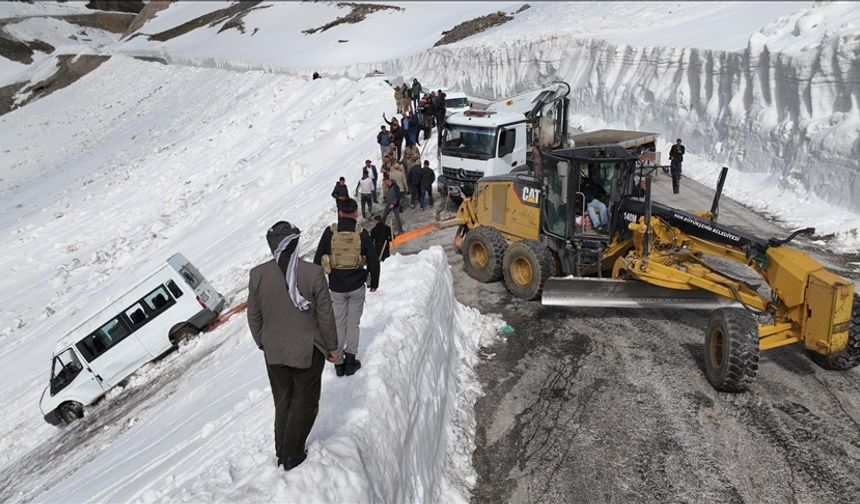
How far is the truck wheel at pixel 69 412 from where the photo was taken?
13484 millimetres

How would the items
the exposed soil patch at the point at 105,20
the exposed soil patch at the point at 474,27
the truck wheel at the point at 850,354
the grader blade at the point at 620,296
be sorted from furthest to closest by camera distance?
the exposed soil patch at the point at 105,20 → the exposed soil patch at the point at 474,27 → the grader blade at the point at 620,296 → the truck wheel at the point at 850,354

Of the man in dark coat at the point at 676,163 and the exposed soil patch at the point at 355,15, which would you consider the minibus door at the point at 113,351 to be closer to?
the man in dark coat at the point at 676,163

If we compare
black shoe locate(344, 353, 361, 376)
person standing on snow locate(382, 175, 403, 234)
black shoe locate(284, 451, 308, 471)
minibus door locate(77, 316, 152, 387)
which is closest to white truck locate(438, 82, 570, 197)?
person standing on snow locate(382, 175, 403, 234)

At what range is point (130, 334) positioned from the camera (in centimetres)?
1393

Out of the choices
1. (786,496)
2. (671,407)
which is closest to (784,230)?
(671,407)

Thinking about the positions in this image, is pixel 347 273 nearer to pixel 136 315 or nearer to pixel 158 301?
pixel 158 301

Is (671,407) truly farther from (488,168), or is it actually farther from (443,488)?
(488,168)

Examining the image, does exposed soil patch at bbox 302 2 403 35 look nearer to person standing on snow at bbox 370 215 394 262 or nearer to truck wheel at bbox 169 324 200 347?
truck wheel at bbox 169 324 200 347

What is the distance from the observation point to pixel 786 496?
5723mm

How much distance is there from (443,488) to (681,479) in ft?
7.74

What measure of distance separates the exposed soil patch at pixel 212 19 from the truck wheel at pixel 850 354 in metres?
89.8

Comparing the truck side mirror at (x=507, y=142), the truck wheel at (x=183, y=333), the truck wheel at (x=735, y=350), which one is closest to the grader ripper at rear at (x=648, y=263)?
the truck wheel at (x=735, y=350)

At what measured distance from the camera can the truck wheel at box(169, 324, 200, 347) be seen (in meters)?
14.0

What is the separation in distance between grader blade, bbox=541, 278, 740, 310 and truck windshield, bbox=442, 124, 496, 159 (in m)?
7.20
